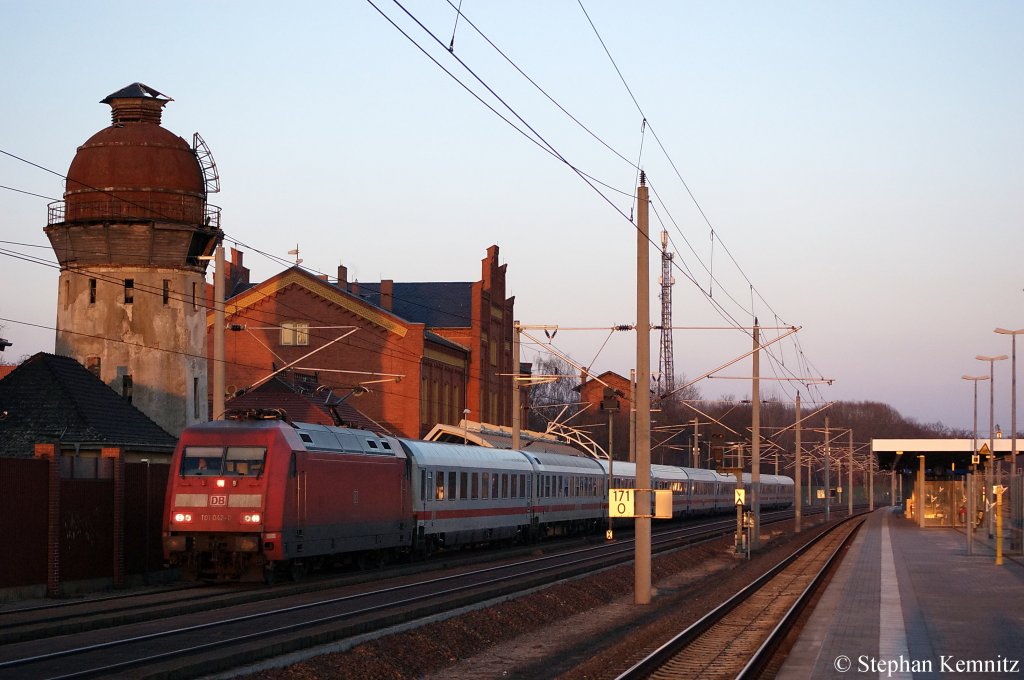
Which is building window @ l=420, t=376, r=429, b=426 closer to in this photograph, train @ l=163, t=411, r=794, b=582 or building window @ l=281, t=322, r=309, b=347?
building window @ l=281, t=322, r=309, b=347

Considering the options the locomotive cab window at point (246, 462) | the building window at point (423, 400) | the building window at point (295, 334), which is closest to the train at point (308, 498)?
the locomotive cab window at point (246, 462)

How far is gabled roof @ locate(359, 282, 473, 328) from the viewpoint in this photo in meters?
78.5

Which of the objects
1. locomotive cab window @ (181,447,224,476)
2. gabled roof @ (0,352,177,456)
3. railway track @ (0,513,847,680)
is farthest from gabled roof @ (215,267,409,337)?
locomotive cab window @ (181,447,224,476)

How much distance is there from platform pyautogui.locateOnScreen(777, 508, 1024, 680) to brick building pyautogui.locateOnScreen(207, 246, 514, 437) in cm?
3762

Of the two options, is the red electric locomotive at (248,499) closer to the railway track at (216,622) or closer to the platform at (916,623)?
the railway track at (216,622)

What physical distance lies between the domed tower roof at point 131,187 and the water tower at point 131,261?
0.04m

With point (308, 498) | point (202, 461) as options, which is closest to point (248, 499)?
point (202, 461)

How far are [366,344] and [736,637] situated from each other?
52547 mm

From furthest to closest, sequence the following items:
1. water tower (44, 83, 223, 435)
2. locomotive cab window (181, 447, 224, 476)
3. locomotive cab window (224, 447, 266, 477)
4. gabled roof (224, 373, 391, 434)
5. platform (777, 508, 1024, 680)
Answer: gabled roof (224, 373, 391, 434) < water tower (44, 83, 223, 435) < locomotive cab window (181, 447, 224, 476) < locomotive cab window (224, 447, 266, 477) < platform (777, 508, 1024, 680)

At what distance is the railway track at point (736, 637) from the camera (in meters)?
15.5

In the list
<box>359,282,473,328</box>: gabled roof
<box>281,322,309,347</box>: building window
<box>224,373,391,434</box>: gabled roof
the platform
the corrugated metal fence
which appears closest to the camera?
the platform

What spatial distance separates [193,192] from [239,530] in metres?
26.8

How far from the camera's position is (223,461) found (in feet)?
82.9

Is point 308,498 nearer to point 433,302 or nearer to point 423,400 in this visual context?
point 423,400
